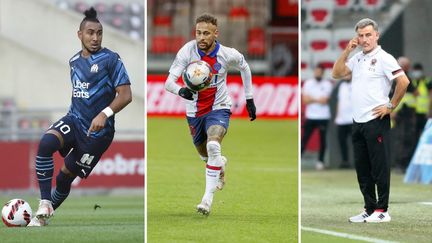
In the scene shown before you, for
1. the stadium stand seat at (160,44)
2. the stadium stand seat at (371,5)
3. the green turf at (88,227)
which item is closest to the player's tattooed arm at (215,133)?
the green turf at (88,227)

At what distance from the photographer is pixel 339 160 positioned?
70.6 feet

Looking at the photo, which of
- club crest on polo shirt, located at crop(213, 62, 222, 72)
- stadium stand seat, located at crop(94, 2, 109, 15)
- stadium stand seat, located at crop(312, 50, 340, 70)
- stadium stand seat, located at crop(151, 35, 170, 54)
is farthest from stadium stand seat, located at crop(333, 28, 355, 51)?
club crest on polo shirt, located at crop(213, 62, 222, 72)

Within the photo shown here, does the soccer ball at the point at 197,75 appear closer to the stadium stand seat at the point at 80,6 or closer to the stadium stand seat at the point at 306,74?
the stadium stand seat at the point at 306,74

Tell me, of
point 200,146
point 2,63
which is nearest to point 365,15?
point 2,63

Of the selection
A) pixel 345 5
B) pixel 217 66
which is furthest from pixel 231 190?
pixel 345 5

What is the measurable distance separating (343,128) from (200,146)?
8.54 m

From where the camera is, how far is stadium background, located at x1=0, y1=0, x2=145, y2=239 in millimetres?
20266

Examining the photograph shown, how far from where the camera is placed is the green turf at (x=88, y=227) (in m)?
10.2

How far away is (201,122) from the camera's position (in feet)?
41.0

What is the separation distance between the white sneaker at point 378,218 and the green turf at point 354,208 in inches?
3.3

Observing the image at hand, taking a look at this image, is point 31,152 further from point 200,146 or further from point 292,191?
point 200,146

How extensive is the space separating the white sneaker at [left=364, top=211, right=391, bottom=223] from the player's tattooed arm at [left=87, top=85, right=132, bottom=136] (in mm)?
2593

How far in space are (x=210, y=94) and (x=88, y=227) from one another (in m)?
1.97

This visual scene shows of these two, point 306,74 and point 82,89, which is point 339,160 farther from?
point 82,89
